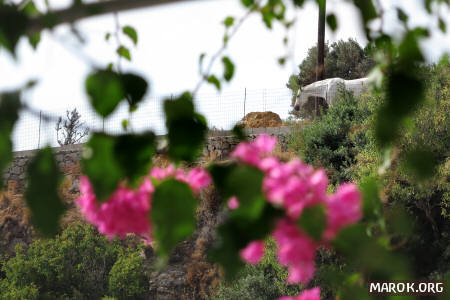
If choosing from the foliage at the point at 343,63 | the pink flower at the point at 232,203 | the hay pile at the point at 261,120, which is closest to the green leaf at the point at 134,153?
the pink flower at the point at 232,203

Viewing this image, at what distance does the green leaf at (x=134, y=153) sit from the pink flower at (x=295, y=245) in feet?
0.61

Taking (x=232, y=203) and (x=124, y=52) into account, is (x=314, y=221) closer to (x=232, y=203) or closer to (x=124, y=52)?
(x=232, y=203)

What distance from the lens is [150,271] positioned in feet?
27.1

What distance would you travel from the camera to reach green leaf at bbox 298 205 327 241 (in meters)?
0.62

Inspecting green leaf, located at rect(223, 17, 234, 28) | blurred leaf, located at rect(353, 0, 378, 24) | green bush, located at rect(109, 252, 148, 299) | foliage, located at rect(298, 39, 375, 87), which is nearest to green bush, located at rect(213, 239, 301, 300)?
green bush, located at rect(109, 252, 148, 299)

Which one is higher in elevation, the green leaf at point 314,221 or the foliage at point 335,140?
the foliage at point 335,140

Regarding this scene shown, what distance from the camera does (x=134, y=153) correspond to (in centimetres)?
64

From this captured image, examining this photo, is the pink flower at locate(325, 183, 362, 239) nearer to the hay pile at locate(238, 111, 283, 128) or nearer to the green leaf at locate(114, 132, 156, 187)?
the green leaf at locate(114, 132, 156, 187)

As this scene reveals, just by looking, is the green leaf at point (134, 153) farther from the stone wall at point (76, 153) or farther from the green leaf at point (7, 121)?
the stone wall at point (76, 153)

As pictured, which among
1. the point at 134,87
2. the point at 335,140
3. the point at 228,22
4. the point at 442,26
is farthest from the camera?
the point at 335,140

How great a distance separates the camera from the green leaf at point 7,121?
2.02ft

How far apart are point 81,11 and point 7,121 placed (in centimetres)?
18

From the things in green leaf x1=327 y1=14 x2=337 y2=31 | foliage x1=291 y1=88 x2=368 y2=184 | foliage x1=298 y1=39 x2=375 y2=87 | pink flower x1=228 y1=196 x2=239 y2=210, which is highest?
foliage x1=298 y1=39 x2=375 y2=87

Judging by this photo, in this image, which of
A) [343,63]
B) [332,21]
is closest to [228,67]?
[332,21]
